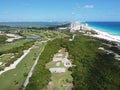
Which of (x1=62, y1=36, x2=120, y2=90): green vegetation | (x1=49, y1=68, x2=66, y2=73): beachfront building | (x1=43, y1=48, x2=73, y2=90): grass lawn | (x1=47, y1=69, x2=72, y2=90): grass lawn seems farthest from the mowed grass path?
(x1=62, y1=36, x2=120, y2=90): green vegetation

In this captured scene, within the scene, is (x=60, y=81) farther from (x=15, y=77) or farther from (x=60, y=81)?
(x=15, y=77)

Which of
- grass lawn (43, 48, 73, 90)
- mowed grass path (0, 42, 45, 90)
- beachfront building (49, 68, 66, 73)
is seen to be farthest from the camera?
beachfront building (49, 68, 66, 73)

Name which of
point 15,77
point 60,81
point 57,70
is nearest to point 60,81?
point 60,81

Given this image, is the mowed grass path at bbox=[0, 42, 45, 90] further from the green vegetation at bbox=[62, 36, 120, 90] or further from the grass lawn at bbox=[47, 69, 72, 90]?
the green vegetation at bbox=[62, 36, 120, 90]

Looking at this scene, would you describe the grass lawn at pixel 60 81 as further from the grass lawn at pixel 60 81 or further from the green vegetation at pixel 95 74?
the green vegetation at pixel 95 74

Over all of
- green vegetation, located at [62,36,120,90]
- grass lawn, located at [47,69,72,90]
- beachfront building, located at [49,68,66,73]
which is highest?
green vegetation, located at [62,36,120,90]

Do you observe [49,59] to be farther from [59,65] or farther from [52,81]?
[52,81]

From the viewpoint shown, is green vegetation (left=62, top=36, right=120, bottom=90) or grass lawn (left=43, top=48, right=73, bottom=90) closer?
green vegetation (left=62, top=36, right=120, bottom=90)

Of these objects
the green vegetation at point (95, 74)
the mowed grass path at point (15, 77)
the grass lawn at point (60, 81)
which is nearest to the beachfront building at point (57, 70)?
the grass lawn at point (60, 81)

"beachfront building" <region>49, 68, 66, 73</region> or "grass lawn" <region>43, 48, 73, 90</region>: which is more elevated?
"grass lawn" <region>43, 48, 73, 90</region>

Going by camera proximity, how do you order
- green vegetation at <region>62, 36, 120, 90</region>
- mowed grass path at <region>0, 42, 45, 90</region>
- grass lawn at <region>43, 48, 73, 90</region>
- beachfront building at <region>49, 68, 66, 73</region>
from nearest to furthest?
green vegetation at <region>62, 36, 120, 90</region>
grass lawn at <region>43, 48, 73, 90</region>
mowed grass path at <region>0, 42, 45, 90</region>
beachfront building at <region>49, 68, 66, 73</region>

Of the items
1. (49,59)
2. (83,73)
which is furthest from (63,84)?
(49,59)
